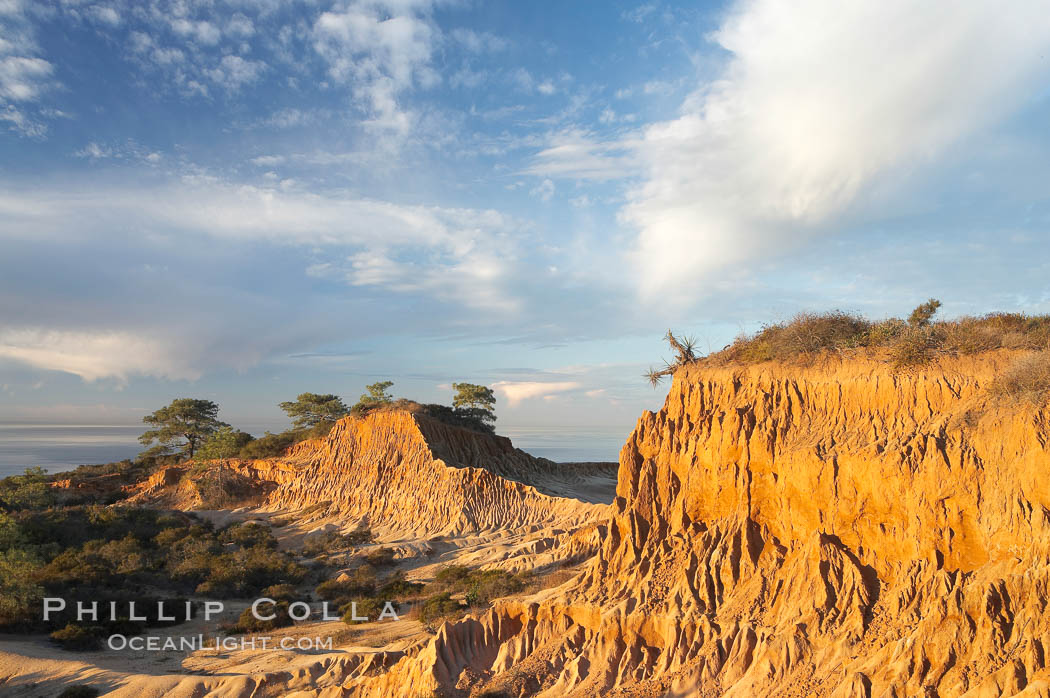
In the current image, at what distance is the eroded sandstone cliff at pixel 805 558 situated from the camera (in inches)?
333

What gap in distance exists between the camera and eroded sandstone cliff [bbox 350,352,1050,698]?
846 cm

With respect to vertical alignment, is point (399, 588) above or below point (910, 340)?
below

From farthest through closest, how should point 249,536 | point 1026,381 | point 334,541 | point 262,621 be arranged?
point 249,536 < point 334,541 < point 262,621 < point 1026,381

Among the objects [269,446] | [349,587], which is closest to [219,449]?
[269,446]

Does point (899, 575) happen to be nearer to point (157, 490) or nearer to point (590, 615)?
point (590, 615)

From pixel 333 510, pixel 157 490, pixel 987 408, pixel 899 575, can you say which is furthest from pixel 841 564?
pixel 157 490

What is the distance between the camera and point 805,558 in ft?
34.0

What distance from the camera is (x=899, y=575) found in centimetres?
952

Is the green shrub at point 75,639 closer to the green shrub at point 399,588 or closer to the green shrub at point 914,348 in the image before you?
the green shrub at point 399,588

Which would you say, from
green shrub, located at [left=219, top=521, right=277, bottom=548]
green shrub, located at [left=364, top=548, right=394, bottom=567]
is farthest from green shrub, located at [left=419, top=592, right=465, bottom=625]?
green shrub, located at [left=219, top=521, right=277, bottom=548]

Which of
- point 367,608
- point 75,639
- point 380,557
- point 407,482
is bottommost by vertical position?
point 367,608

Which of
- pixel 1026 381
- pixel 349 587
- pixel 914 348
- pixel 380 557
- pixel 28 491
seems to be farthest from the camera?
pixel 28 491

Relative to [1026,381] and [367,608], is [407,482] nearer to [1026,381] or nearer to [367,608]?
[367,608]

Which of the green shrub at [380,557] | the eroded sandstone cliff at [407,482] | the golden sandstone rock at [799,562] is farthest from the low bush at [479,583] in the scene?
the eroded sandstone cliff at [407,482]
